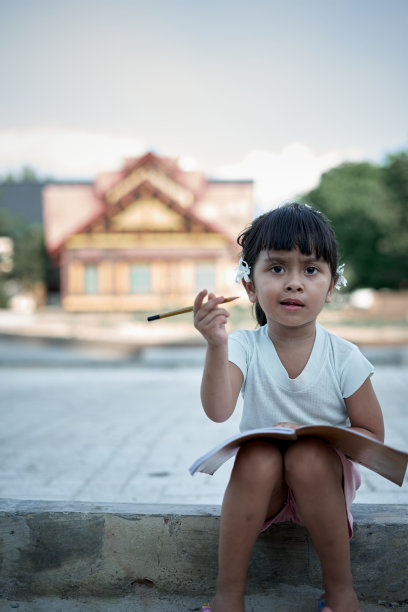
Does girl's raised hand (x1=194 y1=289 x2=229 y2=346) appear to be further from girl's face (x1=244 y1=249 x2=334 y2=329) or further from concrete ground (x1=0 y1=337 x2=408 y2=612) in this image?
concrete ground (x1=0 y1=337 x2=408 y2=612)

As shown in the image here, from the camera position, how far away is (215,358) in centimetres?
159

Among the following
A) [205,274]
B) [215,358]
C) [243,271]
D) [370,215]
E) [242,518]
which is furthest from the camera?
[370,215]

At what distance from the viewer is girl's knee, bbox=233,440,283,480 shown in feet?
4.91

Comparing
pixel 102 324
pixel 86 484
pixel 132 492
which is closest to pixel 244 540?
pixel 132 492

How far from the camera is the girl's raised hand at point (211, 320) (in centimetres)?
155

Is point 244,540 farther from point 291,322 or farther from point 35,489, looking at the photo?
point 35,489

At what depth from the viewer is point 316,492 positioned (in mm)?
1489

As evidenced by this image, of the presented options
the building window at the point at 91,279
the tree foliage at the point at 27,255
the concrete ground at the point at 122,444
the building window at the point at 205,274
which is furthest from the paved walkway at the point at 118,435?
the tree foliage at the point at 27,255

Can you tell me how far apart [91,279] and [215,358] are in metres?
19.7

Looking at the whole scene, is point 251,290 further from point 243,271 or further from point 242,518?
point 242,518

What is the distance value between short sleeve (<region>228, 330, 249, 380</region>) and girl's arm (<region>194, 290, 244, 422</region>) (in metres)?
0.06

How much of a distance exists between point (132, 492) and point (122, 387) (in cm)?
417

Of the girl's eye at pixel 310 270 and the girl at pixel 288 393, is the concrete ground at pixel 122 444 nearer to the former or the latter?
the girl at pixel 288 393

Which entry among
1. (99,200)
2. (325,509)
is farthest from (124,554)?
(99,200)
